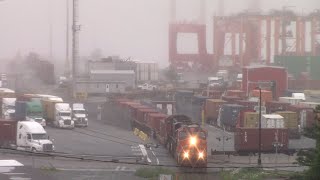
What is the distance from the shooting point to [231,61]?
1560 inches

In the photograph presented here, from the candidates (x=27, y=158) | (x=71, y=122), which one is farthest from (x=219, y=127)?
→ (x=27, y=158)

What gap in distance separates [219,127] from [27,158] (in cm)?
775

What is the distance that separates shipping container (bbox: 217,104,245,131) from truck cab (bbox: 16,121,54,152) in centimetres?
602

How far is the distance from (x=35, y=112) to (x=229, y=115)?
A: 5.21 m

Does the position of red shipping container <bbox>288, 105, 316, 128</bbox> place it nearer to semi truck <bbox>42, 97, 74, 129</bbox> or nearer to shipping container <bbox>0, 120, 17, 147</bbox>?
semi truck <bbox>42, 97, 74, 129</bbox>

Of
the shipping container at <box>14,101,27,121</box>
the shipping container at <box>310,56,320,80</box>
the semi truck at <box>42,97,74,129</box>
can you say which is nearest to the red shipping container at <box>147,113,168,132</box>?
the semi truck at <box>42,97,74,129</box>

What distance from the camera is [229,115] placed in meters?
16.5

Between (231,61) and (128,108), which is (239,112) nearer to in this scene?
(128,108)

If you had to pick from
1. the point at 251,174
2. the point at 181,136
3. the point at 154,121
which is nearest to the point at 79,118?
the point at 154,121

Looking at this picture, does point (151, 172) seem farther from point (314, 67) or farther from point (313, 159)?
point (314, 67)

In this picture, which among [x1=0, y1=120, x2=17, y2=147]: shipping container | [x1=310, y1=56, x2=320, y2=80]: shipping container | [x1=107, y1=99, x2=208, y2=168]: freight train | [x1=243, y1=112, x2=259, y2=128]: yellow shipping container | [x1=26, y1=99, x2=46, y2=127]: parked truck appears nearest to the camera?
[x1=107, y1=99, x2=208, y2=168]: freight train

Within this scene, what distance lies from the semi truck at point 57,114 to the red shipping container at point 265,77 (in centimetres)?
861

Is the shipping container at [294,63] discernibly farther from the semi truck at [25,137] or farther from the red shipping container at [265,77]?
the semi truck at [25,137]

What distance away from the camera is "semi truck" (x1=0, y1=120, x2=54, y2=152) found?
1159cm
